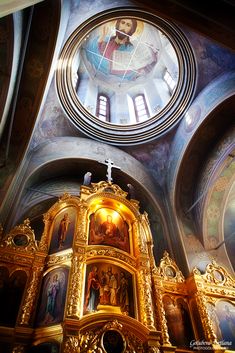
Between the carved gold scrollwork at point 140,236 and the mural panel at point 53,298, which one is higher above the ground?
the carved gold scrollwork at point 140,236

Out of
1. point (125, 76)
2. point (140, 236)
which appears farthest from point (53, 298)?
point (125, 76)

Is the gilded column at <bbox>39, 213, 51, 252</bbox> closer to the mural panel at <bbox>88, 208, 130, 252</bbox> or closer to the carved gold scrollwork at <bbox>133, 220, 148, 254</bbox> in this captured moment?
the mural panel at <bbox>88, 208, 130, 252</bbox>

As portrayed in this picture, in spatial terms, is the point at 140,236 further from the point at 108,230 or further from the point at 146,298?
the point at 146,298

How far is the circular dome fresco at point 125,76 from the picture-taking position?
40.4 ft

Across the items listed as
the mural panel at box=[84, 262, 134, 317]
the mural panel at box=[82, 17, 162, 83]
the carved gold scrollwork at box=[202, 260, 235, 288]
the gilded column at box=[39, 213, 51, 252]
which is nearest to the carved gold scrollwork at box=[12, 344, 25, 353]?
the mural panel at box=[84, 262, 134, 317]

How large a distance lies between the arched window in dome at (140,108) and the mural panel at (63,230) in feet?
28.2

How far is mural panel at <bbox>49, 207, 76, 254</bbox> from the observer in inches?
332

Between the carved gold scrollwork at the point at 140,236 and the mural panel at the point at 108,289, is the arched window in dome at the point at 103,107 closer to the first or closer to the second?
the carved gold scrollwork at the point at 140,236

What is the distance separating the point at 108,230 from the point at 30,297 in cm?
321

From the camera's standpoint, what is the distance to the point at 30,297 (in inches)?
277

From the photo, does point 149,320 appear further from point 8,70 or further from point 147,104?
point 147,104

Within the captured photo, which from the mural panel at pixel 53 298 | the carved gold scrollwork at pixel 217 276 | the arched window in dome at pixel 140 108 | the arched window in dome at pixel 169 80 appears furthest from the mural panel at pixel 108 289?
the arched window in dome at pixel 169 80

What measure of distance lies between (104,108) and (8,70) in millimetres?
9654

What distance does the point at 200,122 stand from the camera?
11.5m
